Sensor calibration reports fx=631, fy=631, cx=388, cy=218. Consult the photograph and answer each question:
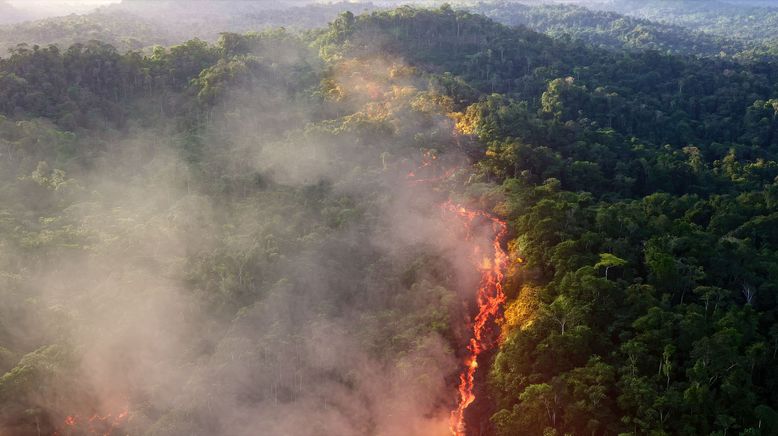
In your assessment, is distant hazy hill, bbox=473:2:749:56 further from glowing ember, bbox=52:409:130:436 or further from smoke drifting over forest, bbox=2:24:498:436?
glowing ember, bbox=52:409:130:436

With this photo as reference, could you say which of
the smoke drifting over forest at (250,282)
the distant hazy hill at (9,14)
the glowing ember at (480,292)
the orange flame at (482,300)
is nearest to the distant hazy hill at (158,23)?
the distant hazy hill at (9,14)

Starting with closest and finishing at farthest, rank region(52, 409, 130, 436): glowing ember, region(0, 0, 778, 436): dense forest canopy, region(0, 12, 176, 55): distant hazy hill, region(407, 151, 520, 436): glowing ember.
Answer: region(0, 0, 778, 436): dense forest canopy, region(52, 409, 130, 436): glowing ember, region(407, 151, 520, 436): glowing ember, region(0, 12, 176, 55): distant hazy hill

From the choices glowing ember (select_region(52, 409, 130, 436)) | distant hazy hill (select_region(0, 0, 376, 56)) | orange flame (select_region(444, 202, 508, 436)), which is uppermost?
distant hazy hill (select_region(0, 0, 376, 56))

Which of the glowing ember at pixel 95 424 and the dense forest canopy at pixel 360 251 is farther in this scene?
the glowing ember at pixel 95 424

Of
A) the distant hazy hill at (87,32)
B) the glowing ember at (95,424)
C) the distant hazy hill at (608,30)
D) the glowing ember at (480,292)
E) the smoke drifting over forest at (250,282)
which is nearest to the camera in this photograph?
the glowing ember at (95,424)

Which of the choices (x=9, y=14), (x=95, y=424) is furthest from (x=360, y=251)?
(x=9, y=14)

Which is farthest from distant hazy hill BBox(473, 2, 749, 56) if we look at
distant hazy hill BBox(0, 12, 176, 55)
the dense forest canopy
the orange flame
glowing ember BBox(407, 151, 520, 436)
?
the orange flame

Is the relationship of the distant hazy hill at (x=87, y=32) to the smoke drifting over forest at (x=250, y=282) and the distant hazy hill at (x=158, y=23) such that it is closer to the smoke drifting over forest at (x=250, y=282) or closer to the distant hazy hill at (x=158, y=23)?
the distant hazy hill at (x=158, y=23)
